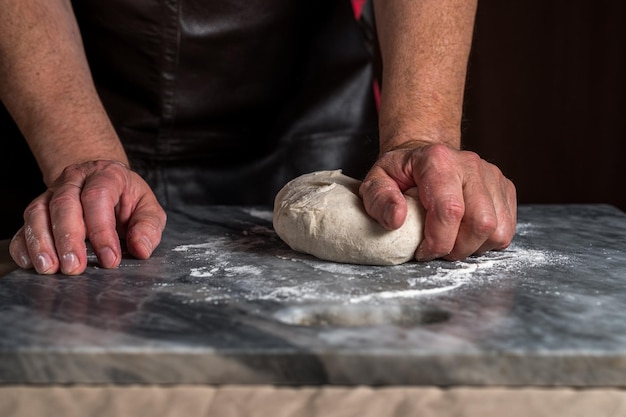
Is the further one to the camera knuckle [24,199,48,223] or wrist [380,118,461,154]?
wrist [380,118,461,154]

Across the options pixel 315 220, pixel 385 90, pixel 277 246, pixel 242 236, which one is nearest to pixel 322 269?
pixel 315 220

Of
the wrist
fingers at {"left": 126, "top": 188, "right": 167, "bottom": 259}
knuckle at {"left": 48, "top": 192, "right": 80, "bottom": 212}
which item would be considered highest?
the wrist

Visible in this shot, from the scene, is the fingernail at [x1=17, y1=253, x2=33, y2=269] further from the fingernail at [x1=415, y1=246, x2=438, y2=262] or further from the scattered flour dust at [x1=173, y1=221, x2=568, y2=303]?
the fingernail at [x1=415, y1=246, x2=438, y2=262]

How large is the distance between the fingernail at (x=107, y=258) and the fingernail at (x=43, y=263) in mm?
80

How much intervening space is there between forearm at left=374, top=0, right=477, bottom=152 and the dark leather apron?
15.0 inches

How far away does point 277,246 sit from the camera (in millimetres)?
1438

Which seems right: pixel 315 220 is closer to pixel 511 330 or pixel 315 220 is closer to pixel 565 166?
pixel 511 330

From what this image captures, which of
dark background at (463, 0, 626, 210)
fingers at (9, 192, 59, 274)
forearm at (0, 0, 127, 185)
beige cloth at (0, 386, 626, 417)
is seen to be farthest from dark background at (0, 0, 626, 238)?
beige cloth at (0, 386, 626, 417)

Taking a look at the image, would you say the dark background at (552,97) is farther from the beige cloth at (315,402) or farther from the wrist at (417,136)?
the beige cloth at (315,402)

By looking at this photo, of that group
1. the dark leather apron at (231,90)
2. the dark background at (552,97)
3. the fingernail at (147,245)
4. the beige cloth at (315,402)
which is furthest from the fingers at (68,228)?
the dark background at (552,97)

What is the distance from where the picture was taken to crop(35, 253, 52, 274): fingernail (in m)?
1.24

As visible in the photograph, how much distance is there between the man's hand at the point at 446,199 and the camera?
4.06ft

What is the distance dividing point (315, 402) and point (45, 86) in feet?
3.59

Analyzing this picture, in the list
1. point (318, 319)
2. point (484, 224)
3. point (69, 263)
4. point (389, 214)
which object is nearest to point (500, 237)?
point (484, 224)
